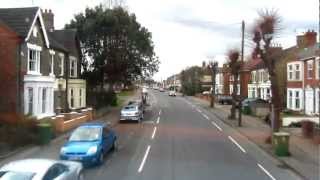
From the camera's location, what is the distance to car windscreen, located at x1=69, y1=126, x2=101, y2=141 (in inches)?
1000

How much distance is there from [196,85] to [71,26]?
6939 centimetres

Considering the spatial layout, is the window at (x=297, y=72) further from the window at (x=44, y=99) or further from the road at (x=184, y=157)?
the window at (x=44, y=99)

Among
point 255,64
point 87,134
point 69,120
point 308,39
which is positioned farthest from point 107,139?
point 255,64

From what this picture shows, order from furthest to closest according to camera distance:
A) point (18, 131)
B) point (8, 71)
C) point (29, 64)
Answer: point (29, 64) → point (8, 71) → point (18, 131)

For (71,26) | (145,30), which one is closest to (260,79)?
(145,30)

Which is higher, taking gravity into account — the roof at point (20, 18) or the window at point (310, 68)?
the roof at point (20, 18)

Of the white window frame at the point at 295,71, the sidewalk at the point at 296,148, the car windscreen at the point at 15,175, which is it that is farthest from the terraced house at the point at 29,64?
the white window frame at the point at 295,71

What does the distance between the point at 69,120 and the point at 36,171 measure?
24971 mm

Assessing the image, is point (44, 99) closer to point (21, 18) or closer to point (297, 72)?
point (21, 18)

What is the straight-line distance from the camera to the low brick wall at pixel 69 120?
36.5m

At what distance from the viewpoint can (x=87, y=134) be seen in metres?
25.8

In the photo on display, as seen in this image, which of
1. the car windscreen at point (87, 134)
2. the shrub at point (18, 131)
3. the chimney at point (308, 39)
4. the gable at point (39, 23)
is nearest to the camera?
the car windscreen at point (87, 134)

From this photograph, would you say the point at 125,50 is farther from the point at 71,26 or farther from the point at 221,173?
the point at 221,173

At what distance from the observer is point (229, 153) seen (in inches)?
1161
